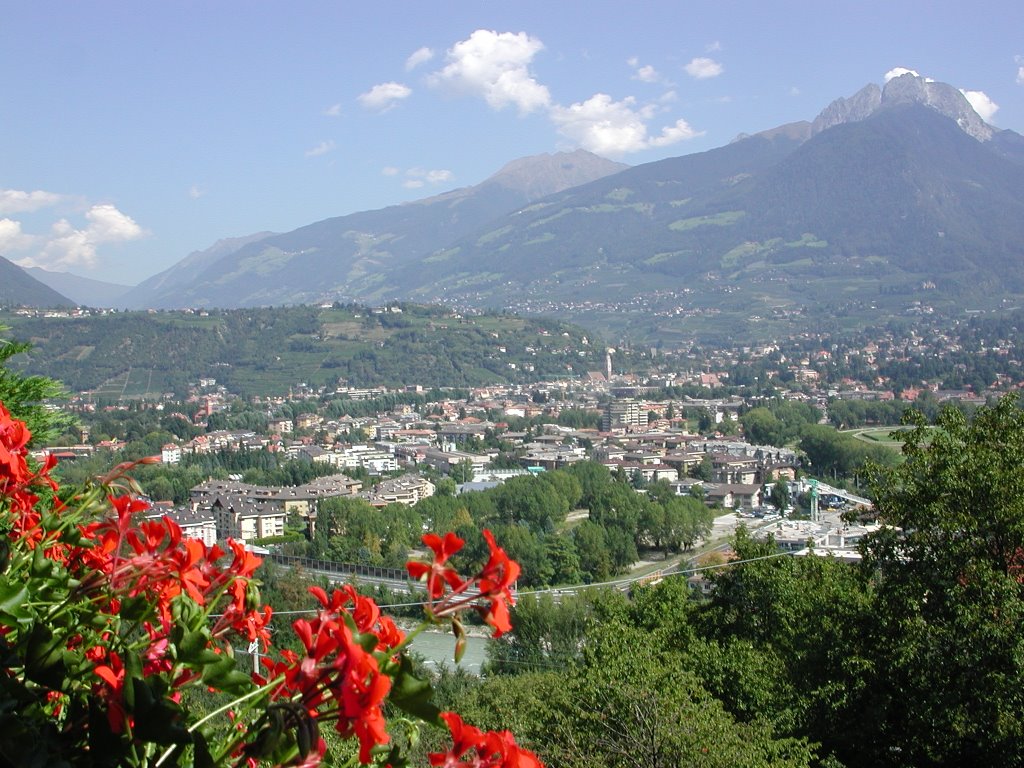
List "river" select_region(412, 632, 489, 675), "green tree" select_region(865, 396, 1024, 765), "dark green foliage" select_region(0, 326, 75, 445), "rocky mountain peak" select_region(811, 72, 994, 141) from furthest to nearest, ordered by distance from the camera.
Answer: "rocky mountain peak" select_region(811, 72, 994, 141) < "river" select_region(412, 632, 489, 675) < "green tree" select_region(865, 396, 1024, 765) < "dark green foliage" select_region(0, 326, 75, 445)

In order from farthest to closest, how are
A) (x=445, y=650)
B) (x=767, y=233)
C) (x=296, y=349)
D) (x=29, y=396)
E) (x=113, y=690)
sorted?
(x=767, y=233) → (x=296, y=349) → (x=445, y=650) → (x=29, y=396) → (x=113, y=690)

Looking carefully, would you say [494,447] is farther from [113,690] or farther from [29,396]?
[113,690]

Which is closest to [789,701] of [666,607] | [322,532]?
[666,607]

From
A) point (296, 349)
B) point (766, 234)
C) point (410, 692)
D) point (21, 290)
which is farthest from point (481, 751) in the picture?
point (766, 234)

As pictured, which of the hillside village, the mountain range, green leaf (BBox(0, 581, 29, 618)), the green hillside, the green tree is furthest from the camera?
A: the mountain range

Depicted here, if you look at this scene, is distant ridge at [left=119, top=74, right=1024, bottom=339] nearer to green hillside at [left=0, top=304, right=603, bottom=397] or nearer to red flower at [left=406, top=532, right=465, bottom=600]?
green hillside at [left=0, top=304, right=603, bottom=397]

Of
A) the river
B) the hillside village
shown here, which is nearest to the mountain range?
the hillside village
